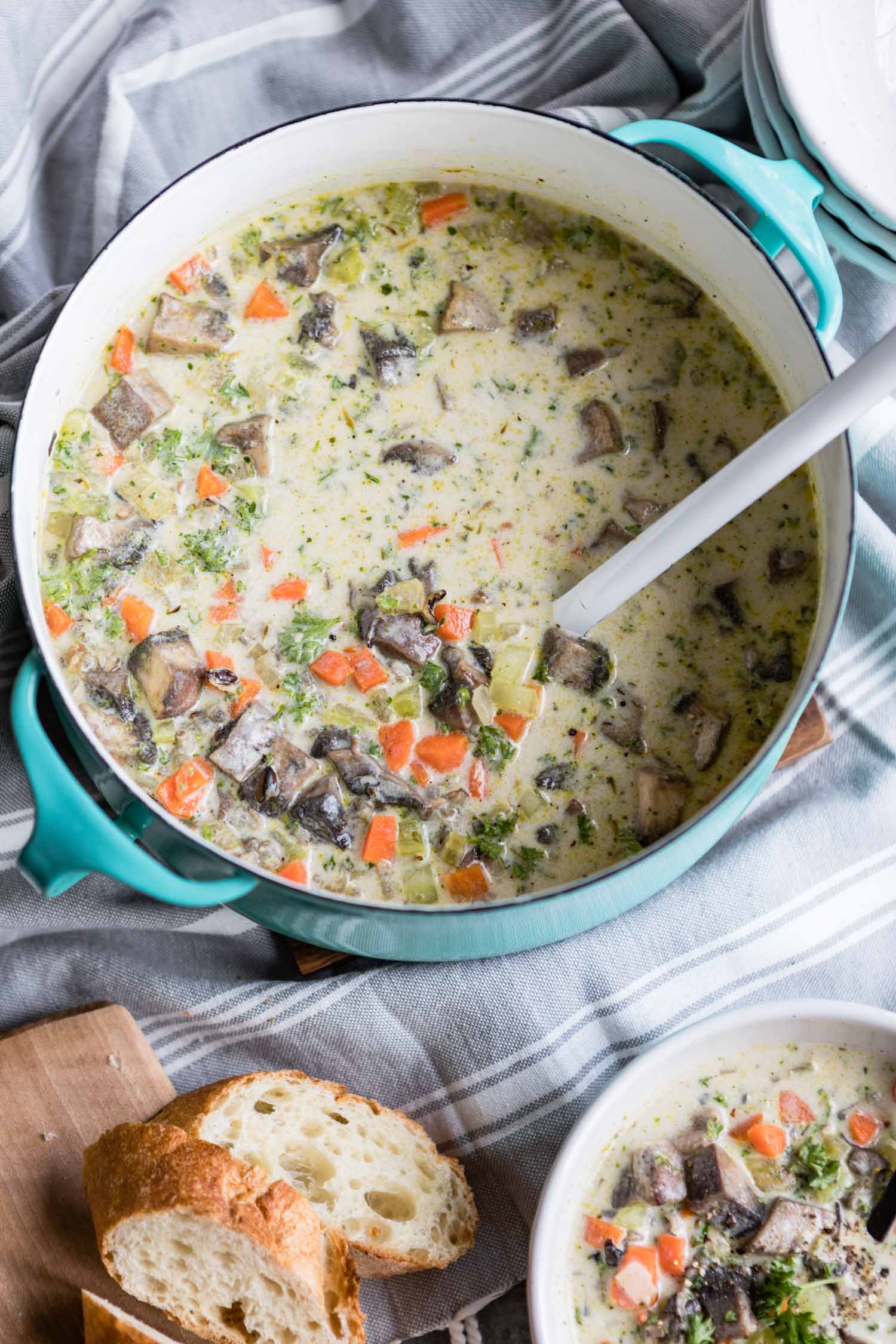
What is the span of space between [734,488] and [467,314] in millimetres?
791

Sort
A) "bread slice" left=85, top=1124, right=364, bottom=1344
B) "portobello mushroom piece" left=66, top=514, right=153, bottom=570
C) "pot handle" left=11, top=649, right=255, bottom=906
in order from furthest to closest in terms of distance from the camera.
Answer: "portobello mushroom piece" left=66, top=514, right=153, bottom=570
"bread slice" left=85, top=1124, right=364, bottom=1344
"pot handle" left=11, top=649, right=255, bottom=906

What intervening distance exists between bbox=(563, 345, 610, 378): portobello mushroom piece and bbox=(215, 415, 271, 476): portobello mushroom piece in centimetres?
59

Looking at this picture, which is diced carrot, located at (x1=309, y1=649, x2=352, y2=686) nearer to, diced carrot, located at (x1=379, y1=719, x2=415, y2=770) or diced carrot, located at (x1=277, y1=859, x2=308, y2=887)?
diced carrot, located at (x1=379, y1=719, x2=415, y2=770)

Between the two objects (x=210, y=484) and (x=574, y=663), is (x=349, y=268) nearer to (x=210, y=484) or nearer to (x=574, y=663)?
(x=210, y=484)

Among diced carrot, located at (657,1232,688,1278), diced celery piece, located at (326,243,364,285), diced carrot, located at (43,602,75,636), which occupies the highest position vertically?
diced celery piece, located at (326,243,364,285)

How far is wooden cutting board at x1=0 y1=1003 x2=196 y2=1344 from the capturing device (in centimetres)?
244

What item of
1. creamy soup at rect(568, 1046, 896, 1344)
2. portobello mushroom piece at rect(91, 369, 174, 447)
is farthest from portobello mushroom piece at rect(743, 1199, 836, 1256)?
portobello mushroom piece at rect(91, 369, 174, 447)

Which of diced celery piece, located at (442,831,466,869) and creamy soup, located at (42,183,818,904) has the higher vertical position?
creamy soup, located at (42,183,818,904)

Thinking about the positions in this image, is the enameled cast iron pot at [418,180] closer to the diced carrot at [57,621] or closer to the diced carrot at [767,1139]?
the diced carrot at [57,621]

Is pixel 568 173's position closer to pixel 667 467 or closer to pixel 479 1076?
pixel 667 467

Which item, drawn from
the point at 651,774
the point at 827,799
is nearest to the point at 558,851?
the point at 651,774

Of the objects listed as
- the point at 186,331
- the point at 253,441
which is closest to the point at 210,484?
the point at 253,441

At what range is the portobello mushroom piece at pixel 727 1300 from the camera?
2306 mm

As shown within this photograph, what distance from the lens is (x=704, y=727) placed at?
2395 mm
